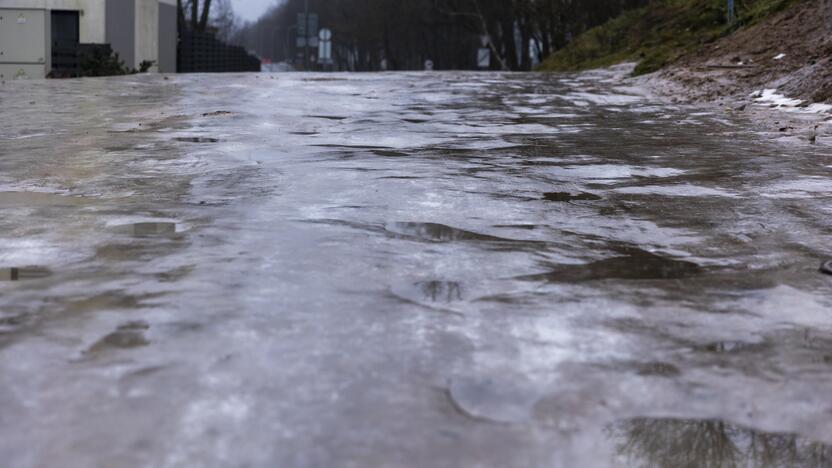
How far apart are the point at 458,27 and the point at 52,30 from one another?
84.6ft

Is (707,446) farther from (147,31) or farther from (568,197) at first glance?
(147,31)

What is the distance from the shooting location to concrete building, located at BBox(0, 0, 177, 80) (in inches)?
1036

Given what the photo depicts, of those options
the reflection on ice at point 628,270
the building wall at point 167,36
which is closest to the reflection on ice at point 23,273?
the reflection on ice at point 628,270

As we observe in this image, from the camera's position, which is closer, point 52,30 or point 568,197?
point 568,197

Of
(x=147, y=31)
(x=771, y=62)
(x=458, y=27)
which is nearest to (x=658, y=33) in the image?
(x=771, y=62)

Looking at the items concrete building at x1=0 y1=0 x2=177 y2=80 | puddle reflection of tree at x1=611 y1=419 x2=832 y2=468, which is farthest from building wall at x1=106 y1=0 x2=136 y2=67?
puddle reflection of tree at x1=611 y1=419 x2=832 y2=468

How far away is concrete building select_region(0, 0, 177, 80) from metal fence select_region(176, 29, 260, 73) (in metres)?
6.02

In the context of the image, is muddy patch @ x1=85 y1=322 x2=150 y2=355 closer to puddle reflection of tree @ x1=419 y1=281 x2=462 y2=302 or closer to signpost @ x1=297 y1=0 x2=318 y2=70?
puddle reflection of tree @ x1=419 y1=281 x2=462 y2=302

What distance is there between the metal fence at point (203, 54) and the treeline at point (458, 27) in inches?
365

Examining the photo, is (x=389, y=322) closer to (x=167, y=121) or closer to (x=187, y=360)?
(x=187, y=360)

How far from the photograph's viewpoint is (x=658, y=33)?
2028 cm

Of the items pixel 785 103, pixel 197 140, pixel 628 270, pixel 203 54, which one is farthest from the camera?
pixel 203 54

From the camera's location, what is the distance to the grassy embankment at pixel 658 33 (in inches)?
590

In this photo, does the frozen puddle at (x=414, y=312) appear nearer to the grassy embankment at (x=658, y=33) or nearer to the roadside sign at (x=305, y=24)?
the grassy embankment at (x=658, y=33)
